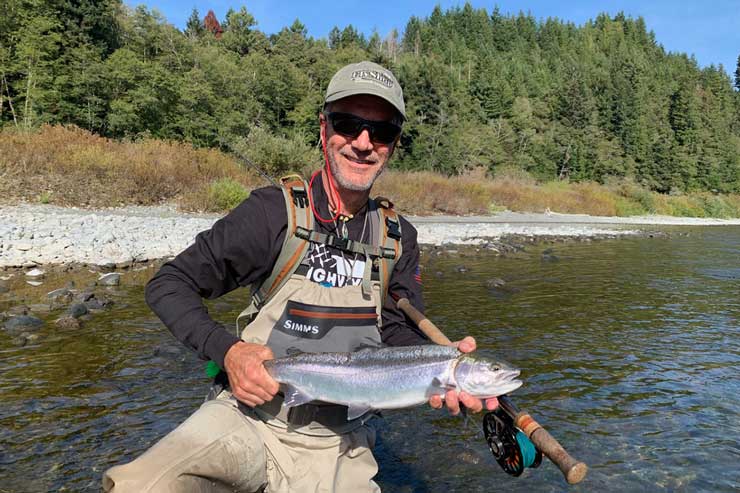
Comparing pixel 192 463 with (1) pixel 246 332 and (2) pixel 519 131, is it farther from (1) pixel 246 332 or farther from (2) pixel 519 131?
(2) pixel 519 131

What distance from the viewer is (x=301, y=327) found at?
290 cm

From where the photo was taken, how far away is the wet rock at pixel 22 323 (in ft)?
25.3

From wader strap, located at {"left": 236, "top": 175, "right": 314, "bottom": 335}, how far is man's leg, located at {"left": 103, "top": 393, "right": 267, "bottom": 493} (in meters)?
0.59

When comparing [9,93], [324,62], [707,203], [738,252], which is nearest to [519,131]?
[707,203]

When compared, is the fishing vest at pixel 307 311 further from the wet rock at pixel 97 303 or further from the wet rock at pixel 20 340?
the wet rock at pixel 97 303

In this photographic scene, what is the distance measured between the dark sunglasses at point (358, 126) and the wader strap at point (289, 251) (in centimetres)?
50

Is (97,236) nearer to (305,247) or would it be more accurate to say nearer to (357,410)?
(305,247)

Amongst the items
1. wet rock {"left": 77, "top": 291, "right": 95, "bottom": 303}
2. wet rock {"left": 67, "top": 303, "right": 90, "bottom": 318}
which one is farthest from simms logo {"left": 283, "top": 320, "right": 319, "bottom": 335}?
wet rock {"left": 77, "top": 291, "right": 95, "bottom": 303}

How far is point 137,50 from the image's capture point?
138 feet

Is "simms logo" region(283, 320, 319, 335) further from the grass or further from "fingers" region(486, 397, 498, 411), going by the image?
the grass

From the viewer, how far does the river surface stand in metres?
4.75

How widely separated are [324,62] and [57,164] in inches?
1841

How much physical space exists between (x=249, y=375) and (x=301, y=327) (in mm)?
490

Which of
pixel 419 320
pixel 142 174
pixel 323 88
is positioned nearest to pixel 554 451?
pixel 419 320
